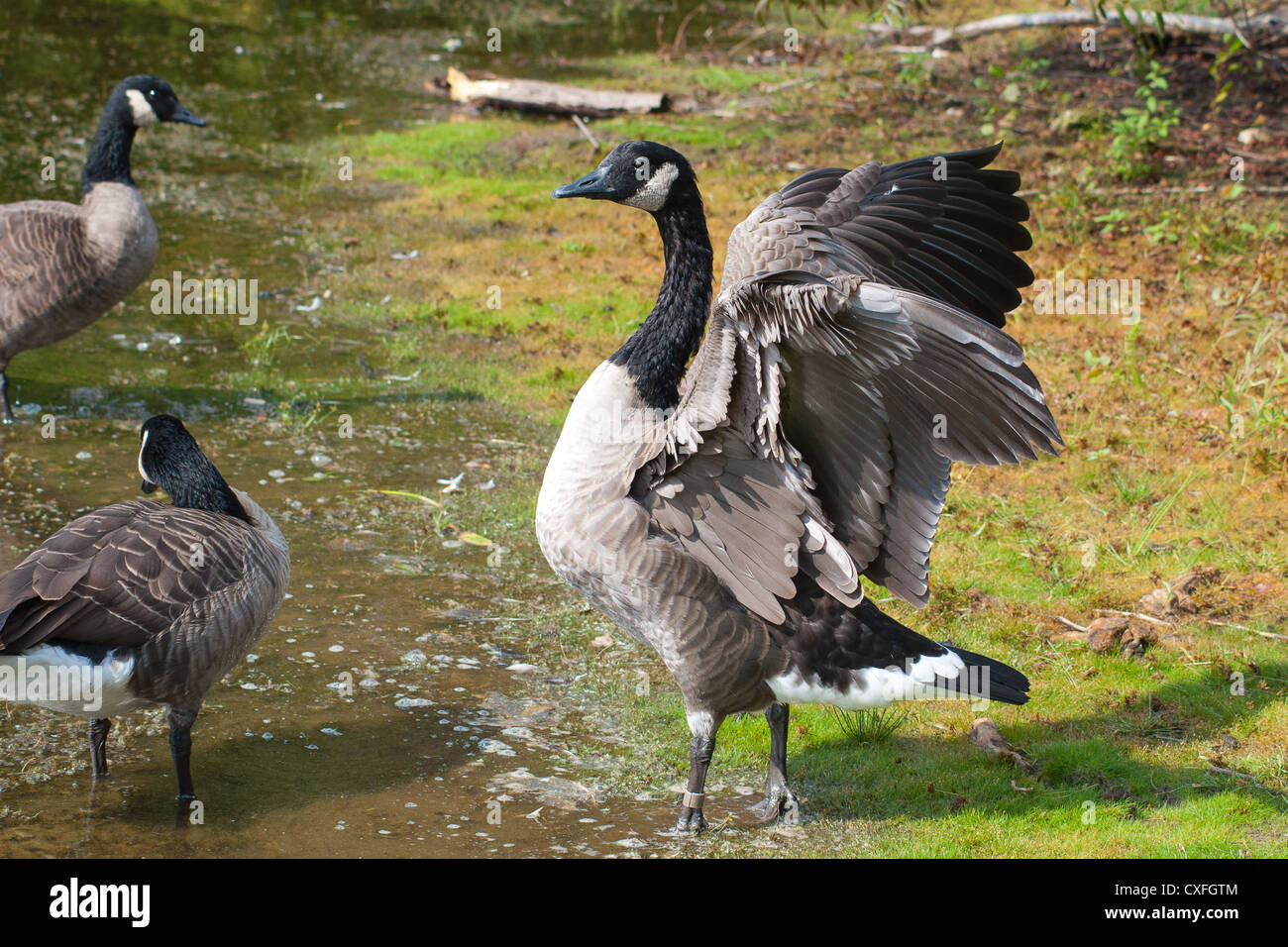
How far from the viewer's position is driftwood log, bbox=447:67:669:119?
16719 mm

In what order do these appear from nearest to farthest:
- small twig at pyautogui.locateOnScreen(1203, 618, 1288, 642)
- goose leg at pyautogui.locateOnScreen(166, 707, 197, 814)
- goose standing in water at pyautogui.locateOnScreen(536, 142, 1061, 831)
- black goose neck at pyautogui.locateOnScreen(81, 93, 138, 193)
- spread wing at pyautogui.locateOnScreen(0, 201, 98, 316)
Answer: goose standing in water at pyautogui.locateOnScreen(536, 142, 1061, 831), goose leg at pyautogui.locateOnScreen(166, 707, 197, 814), small twig at pyautogui.locateOnScreen(1203, 618, 1288, 642), spread wing at pyautogui.locateOnScreen(0, 201, 98, 316), black goose neck at pyautogui.locateOnScreen(81, 93, 138, 193)

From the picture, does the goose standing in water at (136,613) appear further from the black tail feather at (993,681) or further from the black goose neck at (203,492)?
the black tail feather at (993,681)

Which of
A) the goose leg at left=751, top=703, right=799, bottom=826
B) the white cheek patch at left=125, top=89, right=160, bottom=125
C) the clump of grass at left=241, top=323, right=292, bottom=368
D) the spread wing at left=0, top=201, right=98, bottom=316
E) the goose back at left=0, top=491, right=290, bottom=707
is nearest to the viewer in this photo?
the goose back at left=0, top=491, right=290, bottom=707

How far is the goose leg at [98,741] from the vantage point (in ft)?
17.5

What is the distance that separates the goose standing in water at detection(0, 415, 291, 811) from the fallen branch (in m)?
9.76

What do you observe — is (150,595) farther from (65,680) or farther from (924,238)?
(924,238)

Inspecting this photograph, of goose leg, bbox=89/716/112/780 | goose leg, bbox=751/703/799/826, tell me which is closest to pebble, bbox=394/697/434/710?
goose leg, bbox=89/716/112/780

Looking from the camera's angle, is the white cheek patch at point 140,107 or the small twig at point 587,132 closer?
the white cheek patch at point 140,107

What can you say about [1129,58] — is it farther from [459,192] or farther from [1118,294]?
[459,192]

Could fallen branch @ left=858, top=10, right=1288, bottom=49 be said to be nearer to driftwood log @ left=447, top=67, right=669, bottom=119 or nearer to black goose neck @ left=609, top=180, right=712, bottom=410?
driftwood log @ left=447, top=67, right=669, bottom=119

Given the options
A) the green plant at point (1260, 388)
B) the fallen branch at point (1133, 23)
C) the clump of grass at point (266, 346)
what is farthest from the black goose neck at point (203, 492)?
the fallen branch at point (1133, 23)

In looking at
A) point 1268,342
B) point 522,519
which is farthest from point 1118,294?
point 522,519

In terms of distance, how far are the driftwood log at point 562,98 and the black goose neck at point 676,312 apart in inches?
464
